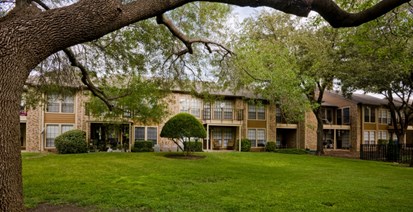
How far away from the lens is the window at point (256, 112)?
3017cm

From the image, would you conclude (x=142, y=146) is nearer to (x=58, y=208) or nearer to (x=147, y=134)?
(x=147, y=134)

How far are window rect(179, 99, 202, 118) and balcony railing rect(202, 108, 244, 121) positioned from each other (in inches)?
22.2

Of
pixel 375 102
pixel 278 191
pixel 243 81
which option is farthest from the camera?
pixel 375 102

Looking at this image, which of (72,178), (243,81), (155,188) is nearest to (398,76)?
(243,81)

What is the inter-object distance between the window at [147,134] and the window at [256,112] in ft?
29.9

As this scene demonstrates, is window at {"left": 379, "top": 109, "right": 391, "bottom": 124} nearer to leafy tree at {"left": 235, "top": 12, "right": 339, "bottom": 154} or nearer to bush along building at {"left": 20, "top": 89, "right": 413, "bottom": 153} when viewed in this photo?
bush along building at {"left": 20, "top": 89, "right": 413, "bottom": 153}

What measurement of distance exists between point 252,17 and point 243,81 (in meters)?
14.0

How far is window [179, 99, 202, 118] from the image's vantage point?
2761 centimetres

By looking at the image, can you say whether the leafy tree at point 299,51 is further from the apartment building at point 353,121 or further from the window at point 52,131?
the window at point 52,131

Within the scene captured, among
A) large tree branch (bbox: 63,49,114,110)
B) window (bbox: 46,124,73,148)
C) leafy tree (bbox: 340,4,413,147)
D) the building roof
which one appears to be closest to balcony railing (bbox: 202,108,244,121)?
leafy tree (bbox: 340,4,413,147)

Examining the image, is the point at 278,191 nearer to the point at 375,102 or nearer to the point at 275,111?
the point at 275,111

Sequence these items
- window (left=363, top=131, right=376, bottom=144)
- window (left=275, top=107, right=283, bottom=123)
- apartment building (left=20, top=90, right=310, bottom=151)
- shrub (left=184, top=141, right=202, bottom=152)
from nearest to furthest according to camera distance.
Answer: shrub (left=184, top=141, right=202, bottom=152), apartment building (left=20, top=90, right=310, bottom=151), window (left=275, top=107, right=283, bottom=123), window (left=363, top=131, right=376, bottom=144)

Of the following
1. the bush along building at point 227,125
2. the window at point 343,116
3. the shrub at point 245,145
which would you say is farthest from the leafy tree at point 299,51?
the window at point 343,116

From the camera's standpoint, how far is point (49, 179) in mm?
10344
